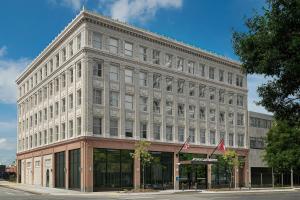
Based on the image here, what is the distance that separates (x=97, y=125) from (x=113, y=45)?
32.7ft

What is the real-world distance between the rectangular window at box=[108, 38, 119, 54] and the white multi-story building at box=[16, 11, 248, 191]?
0.40ft

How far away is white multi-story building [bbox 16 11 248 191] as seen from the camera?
57469mm

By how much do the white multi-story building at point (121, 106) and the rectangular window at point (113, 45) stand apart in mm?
122

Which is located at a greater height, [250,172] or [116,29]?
[116,29]

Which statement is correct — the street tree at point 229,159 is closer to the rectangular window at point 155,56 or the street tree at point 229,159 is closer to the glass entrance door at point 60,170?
the rectangular window at point 155,56

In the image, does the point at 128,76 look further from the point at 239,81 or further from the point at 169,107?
the point at 239,81

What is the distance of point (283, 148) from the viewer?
73.6 metres

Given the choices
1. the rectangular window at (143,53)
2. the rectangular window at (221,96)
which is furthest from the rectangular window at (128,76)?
the rectangular window at (221,96)

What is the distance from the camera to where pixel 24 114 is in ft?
276

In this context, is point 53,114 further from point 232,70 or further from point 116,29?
point 232,70

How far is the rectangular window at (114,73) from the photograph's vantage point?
2343 inches

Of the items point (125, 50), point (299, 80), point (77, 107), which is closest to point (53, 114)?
point (77, 107)

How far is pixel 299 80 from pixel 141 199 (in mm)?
23550

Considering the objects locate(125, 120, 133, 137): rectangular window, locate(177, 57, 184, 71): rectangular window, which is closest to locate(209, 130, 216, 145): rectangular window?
locate(177, 57, 184, 71): rectangular window
